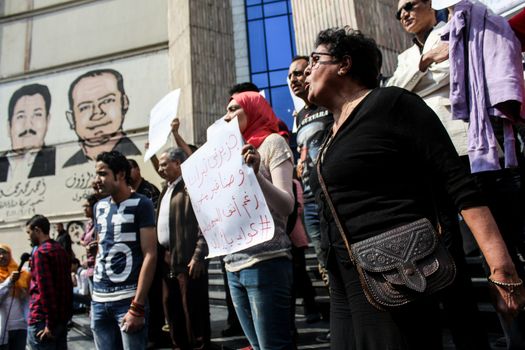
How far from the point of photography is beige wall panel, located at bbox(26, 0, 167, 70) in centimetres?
1172

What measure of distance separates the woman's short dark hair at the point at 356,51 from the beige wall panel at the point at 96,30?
1087 cm

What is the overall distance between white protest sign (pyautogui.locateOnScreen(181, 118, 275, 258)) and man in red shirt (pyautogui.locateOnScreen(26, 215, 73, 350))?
2.00 m

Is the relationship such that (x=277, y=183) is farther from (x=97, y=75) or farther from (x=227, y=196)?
(x=97, y=75)

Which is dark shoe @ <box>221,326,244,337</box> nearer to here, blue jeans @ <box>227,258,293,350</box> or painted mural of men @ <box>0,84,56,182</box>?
blue jeans @ <box>227,258,293,350</box>

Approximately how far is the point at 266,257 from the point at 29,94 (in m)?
13.0

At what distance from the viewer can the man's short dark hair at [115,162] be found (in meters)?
2.58

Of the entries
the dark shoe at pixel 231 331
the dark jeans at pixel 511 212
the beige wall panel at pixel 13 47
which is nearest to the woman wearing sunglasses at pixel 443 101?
the dark jeans at pixel 511 212

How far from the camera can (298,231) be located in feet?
11.6

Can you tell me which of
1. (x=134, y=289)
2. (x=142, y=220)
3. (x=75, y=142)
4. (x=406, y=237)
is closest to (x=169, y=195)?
(x=142, y=220)

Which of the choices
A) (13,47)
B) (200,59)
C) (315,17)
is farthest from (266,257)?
(13,47)

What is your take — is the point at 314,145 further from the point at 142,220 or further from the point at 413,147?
the point at 413,147

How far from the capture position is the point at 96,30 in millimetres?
12352

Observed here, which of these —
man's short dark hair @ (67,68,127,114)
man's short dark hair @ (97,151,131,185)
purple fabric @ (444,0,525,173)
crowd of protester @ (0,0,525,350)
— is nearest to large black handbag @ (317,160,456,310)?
crowd of protester @ (0,0,525,350)

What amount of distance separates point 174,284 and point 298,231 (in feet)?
3.66
